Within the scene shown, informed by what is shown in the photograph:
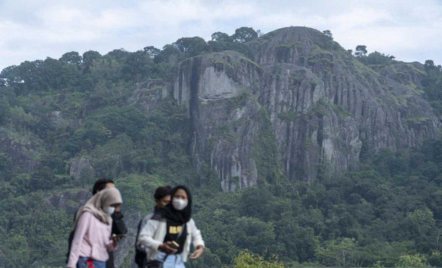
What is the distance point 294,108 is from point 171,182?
52.1 ft

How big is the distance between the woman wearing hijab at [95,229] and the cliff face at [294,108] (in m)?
63.5

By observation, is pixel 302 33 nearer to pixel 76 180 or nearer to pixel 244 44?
pixel 244 44

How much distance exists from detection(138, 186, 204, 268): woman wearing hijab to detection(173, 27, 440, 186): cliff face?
6362cm

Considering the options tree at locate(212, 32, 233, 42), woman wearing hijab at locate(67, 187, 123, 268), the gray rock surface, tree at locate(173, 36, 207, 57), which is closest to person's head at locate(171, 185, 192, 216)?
woman wearing hijab at locate(67, 187, 123, 268)

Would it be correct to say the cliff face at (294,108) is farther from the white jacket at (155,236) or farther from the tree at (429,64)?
the white jacket at (155,236)

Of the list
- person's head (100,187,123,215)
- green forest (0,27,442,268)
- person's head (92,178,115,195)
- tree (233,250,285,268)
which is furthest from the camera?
green forest (0,27,442,268)

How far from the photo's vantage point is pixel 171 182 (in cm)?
7000

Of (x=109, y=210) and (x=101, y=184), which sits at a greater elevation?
(x=101, y=184)

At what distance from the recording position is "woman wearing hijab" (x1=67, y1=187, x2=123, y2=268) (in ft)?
26.7

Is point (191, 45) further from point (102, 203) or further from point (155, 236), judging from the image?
point (155, 236)

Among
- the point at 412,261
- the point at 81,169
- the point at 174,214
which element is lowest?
the point at 412,261

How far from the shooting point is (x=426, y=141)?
8019 centimetres

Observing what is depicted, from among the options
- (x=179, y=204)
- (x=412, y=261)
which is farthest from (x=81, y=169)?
(x=179, y=204)

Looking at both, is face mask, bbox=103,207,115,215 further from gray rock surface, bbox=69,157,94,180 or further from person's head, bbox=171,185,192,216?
gray rock surface, bbox=69,157,94,180
